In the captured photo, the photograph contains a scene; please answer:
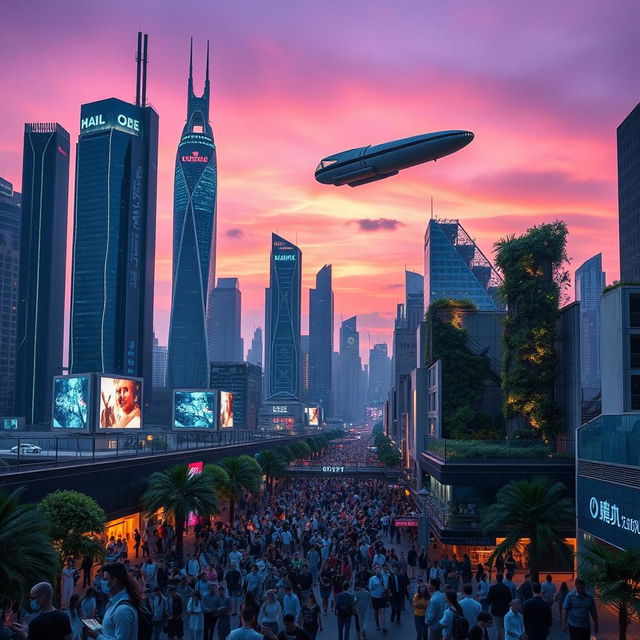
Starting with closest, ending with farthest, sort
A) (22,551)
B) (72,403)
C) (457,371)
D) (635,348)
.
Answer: (22,551), (635,348), (457,371), (72,403)

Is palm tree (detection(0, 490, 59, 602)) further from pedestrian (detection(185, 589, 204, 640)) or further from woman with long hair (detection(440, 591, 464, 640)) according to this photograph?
woman with long hair (detection(440, 591, 464, 640))

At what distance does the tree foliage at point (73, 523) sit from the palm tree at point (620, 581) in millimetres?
15572

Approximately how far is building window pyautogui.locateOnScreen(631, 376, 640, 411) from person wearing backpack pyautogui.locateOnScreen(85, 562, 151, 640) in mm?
22584

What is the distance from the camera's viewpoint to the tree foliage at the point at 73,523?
83.8ft

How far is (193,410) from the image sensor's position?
8544 centimetres

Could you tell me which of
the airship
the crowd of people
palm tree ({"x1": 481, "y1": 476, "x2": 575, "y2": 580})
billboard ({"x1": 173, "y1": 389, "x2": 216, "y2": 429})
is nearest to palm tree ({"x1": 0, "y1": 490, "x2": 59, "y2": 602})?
the crowd of people

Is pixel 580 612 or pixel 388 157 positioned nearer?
pixel 580 612

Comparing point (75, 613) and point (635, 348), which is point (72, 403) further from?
point (75, 613)

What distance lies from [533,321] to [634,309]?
15.6 m

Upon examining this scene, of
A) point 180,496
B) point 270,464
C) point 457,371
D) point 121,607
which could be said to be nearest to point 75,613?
point 121,607

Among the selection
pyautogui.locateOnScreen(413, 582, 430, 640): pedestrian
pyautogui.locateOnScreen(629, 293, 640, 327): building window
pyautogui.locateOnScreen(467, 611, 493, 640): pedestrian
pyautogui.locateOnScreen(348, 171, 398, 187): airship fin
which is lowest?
pyautogui.locateOnScreen(413, 582, 430, 640): pedestrian

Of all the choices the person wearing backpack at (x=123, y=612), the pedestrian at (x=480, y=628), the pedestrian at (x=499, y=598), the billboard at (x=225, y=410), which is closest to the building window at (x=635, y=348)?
the pedestrian at (x=499, y=598)

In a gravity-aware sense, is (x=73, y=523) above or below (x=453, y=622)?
below

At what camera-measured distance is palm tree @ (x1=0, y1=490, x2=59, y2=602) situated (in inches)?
659
